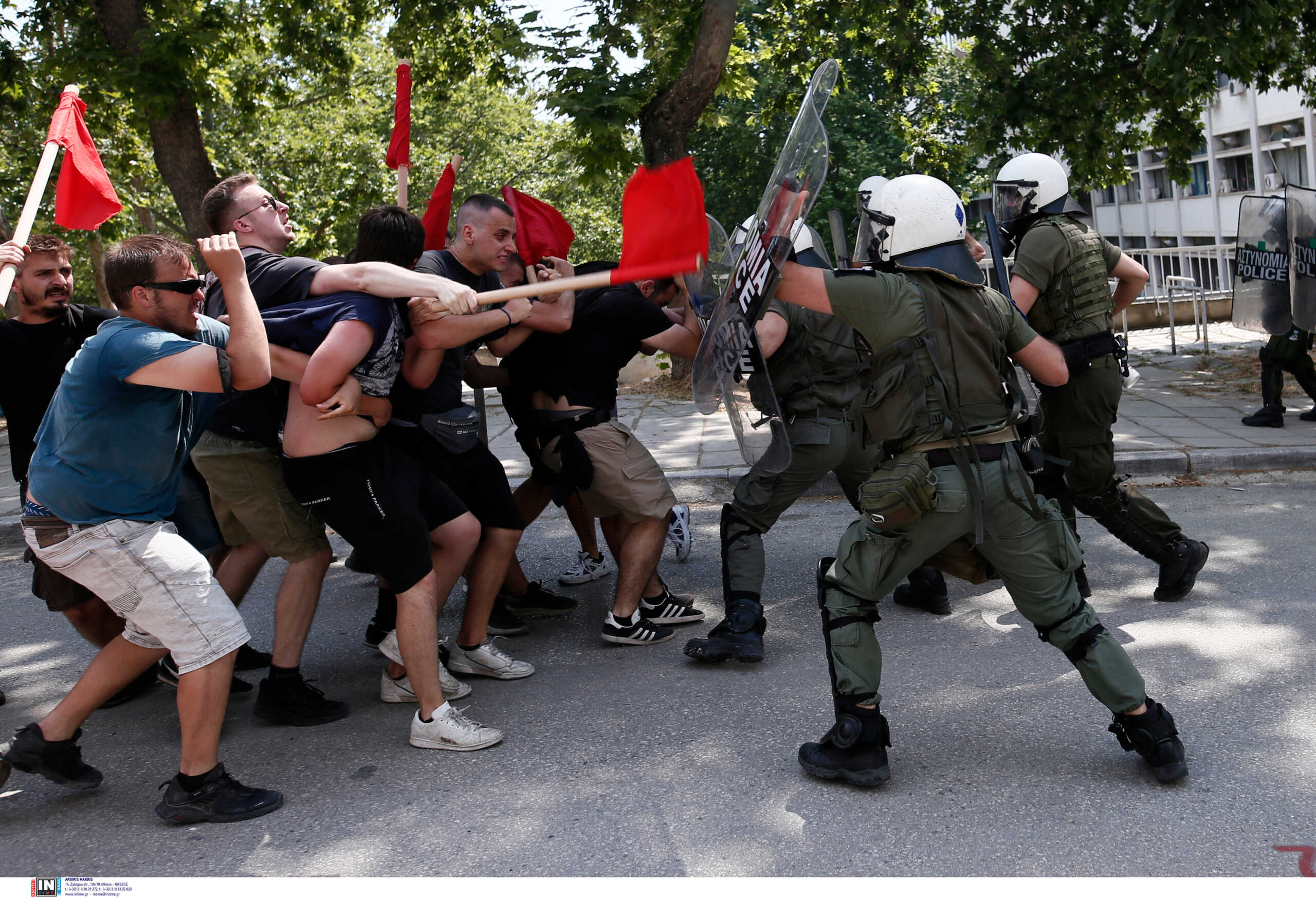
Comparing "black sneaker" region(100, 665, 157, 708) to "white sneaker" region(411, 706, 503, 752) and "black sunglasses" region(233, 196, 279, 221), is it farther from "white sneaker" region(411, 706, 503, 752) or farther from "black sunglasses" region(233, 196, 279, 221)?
"black sunglasses" region(233, 196, 279, 221)

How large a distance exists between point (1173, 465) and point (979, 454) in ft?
15.5

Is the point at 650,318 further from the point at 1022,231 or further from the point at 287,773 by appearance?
the point at 287,773

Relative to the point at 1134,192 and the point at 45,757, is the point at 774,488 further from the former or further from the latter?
the point at 1134,192

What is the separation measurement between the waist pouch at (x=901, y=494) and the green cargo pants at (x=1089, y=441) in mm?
1704

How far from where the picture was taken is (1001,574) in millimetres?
3260

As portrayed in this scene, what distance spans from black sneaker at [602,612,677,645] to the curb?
8.21 ft

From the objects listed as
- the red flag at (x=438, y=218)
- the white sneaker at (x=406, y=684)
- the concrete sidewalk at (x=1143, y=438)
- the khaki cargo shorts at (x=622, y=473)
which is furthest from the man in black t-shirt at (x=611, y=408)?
the concrete sidewalk at (x=1143, y=438)

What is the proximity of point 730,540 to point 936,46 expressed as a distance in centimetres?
1072

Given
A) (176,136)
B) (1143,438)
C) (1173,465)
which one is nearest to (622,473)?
(1173,465)

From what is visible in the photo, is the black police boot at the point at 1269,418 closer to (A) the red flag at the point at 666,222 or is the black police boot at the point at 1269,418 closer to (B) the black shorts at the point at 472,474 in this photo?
(B) the black shorts at the point at 472,474

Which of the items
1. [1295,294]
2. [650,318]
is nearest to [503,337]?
[650,318]

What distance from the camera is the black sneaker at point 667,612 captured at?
4898 millimetres

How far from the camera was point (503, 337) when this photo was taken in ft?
14.5

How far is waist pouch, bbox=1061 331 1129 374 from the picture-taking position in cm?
460
